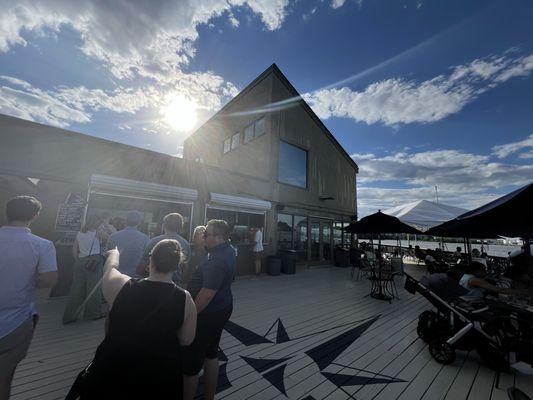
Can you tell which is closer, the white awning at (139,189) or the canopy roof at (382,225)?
the white awning at (139,189)

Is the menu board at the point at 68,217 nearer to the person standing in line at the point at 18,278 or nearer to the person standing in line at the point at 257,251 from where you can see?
the person standing in line at the point at 18,278

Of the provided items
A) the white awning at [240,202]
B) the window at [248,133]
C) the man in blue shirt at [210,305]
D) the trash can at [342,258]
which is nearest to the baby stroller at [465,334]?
the man in blue shirt at [210,305]

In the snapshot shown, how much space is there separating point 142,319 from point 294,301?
15.8 feet

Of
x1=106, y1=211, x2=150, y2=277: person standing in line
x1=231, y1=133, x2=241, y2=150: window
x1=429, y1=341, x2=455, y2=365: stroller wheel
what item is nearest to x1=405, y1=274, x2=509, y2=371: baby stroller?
x1=429, y1=341, x2=455, y2=365: stroller wheel

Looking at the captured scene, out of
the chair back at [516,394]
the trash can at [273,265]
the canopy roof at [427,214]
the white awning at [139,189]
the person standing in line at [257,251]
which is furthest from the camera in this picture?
the canopy roof at [427,214]

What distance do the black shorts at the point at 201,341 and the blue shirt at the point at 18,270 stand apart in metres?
1.19

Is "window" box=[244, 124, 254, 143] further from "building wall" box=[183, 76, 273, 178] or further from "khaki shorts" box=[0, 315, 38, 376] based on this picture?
"khaki shorts" box=[0, 315, 38, 376]

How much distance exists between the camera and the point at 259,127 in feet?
37.0

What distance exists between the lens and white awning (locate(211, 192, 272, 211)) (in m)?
8.01

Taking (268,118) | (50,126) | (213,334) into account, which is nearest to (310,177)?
(268,118)

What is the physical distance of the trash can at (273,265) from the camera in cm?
858

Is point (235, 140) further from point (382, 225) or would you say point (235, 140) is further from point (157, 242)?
point (157, 242)

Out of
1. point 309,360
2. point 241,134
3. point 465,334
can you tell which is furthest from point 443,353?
point 241,134

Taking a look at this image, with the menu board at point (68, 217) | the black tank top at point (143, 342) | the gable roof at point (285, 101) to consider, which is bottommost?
the black tank top at point (143, 342)
